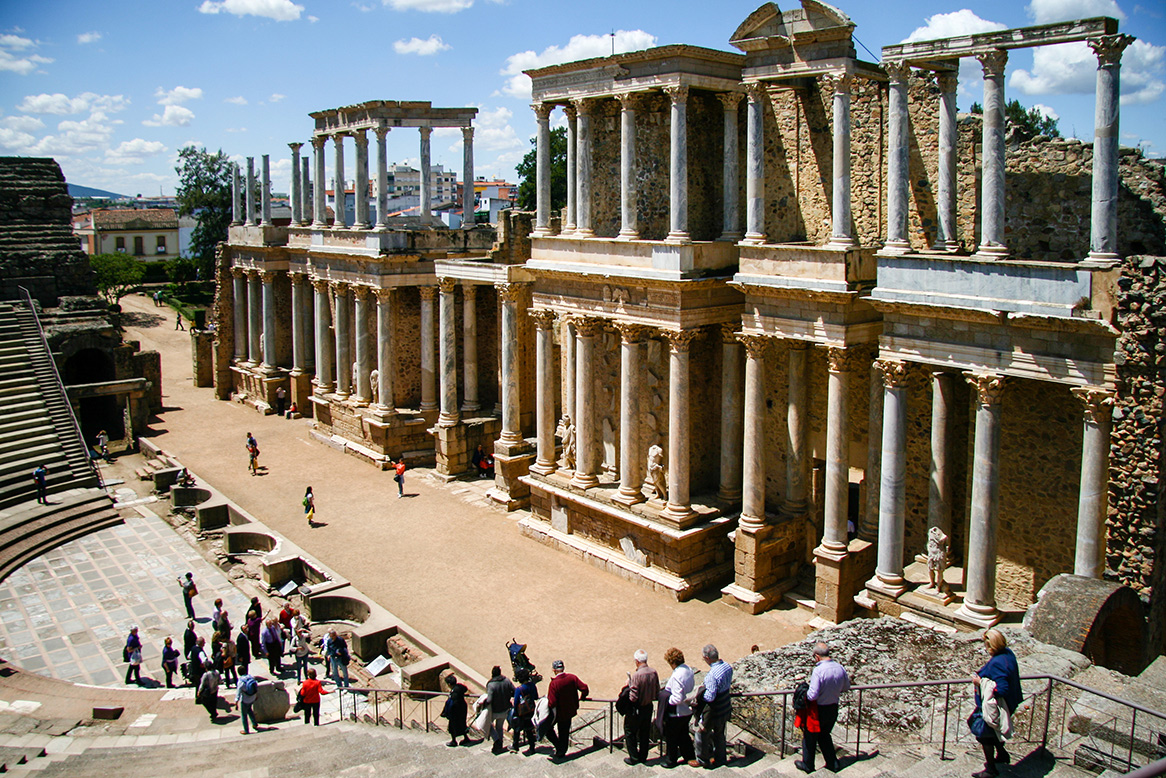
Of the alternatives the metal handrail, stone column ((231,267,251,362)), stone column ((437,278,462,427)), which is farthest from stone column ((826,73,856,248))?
stone column ((231,267,251,362))

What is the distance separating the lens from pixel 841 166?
17.4 metres

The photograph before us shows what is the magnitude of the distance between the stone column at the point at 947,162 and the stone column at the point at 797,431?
341 centimetres

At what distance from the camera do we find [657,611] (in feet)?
63.2

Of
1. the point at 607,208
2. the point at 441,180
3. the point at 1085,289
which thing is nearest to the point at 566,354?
the point at 607,208

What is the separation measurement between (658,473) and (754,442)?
278 cm

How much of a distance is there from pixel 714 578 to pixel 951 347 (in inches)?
292

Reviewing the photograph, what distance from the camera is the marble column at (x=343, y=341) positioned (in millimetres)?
33625

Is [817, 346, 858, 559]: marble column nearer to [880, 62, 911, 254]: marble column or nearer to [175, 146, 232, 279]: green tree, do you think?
[880, 62, 911, 254]: marble column

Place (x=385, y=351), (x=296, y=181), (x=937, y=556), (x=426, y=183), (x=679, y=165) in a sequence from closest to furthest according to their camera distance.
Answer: (x=937, y=556), (x=679, y=165), (x=385, y=351), (x=426, y=183), (x=296, y=181)

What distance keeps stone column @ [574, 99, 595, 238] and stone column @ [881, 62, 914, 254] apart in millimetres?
7777

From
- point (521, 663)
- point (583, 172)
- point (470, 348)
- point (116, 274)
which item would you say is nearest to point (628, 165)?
point (583, 172)

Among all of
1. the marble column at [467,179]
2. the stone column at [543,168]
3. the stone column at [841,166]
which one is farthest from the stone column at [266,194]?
the stone column at [841,166]

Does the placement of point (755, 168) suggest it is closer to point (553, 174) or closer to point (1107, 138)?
point (1107, 138)

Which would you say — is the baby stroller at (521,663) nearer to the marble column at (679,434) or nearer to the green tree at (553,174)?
the marble column at (679,434)
